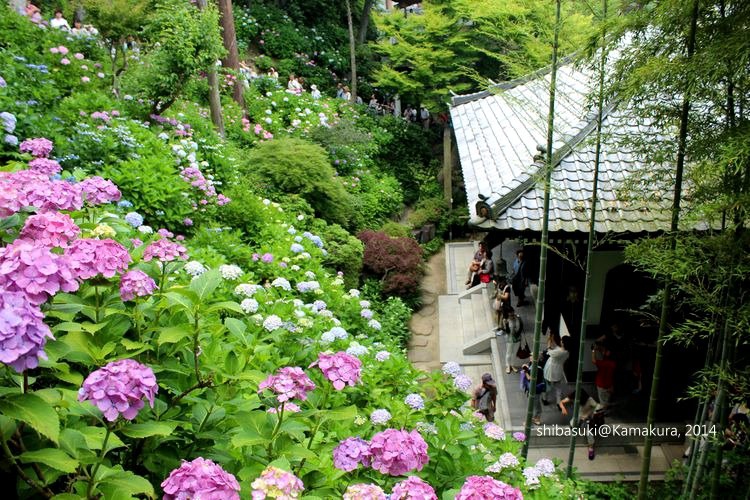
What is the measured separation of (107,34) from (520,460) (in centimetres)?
946

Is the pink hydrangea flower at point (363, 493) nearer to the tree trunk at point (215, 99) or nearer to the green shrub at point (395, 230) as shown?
the tree trunk at point (215, 99)

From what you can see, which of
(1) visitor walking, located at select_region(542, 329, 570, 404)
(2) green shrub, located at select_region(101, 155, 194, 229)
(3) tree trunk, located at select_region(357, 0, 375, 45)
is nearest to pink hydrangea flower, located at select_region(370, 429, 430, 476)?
(2) green shrub, located at select_region(101, 155, 194, 229)

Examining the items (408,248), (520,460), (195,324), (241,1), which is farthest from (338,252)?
(241,1)

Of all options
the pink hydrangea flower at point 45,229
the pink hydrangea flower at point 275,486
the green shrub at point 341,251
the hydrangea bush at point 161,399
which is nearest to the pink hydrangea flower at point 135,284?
the hydrangea bush at point 161,399

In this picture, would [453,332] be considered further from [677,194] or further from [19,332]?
[19,332]

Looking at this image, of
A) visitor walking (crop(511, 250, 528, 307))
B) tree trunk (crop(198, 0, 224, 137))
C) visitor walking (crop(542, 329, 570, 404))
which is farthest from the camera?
tree trunk (crop(198, 0, 224, 137))

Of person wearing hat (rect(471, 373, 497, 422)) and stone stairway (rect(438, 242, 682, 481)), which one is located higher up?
person wearing hat (rect(471, 373, 497, 422))

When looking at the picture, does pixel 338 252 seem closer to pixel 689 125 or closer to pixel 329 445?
pixel 689 125

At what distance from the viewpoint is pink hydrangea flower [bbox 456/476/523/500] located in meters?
1.76

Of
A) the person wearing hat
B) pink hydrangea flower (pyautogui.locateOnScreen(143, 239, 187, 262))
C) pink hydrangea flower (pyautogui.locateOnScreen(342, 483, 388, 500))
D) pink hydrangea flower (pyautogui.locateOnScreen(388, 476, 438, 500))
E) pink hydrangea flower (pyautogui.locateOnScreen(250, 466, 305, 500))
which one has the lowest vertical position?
the person wearing hat

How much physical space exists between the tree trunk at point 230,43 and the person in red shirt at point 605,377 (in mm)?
10247

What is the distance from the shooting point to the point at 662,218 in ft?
20.9

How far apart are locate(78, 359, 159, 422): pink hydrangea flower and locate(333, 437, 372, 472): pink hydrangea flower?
2.70 feet

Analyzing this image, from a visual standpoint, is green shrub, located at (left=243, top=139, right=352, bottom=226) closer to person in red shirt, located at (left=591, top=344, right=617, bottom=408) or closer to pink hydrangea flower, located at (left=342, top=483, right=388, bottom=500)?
person in red shirt, located at (left=591, top=344, right=617, bottom=408)
